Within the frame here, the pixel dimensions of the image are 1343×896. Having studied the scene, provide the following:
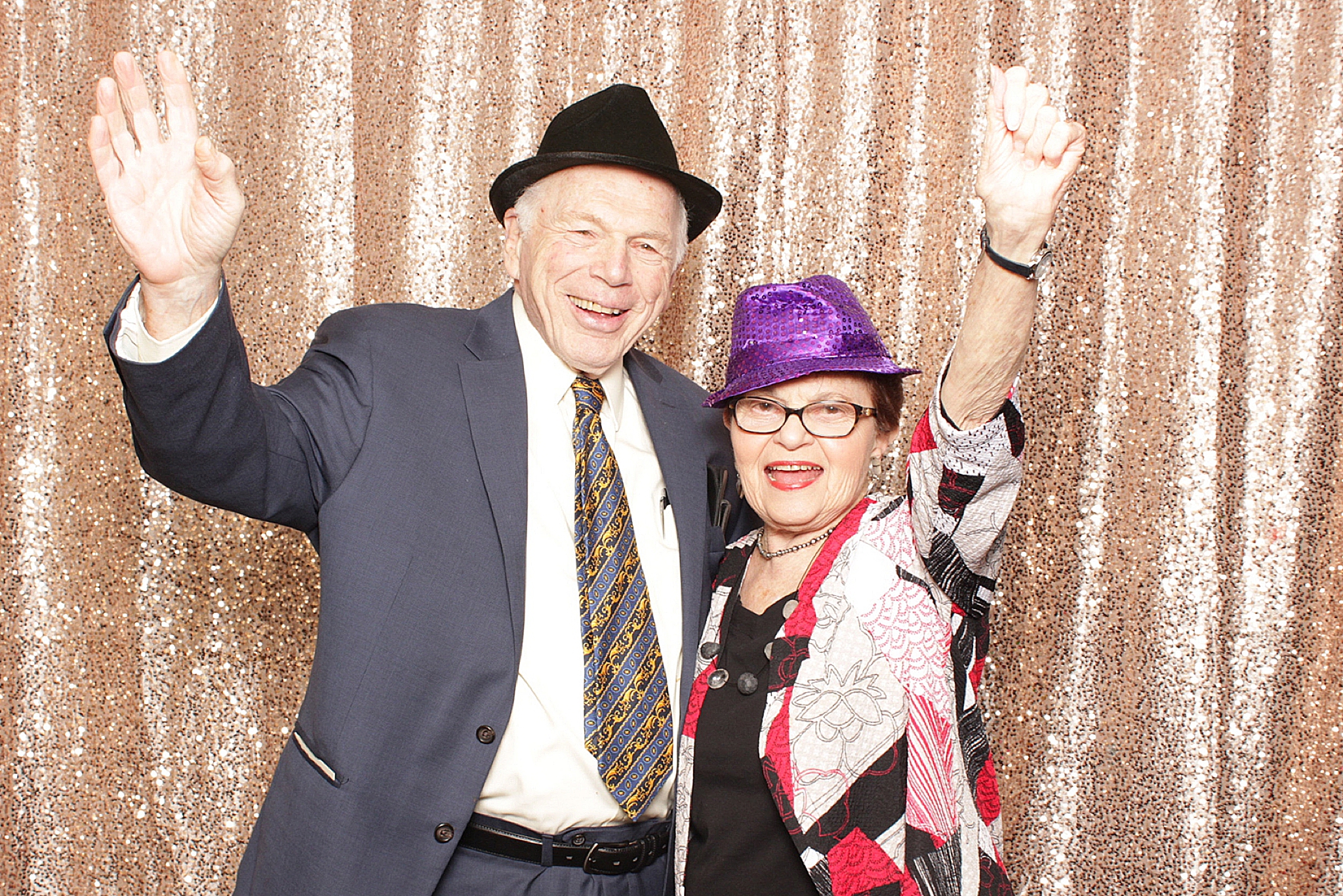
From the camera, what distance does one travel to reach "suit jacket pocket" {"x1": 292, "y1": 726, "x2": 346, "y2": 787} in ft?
3.87

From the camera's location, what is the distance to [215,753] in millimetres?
1847

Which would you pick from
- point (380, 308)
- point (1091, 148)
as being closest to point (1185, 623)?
point (1091, 148)

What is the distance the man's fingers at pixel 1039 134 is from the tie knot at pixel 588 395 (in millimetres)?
669

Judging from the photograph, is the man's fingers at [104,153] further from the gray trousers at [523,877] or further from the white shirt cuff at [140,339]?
the gray trousers at [523,877]

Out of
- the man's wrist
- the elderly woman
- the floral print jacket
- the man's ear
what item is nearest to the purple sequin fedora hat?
the elderly woman

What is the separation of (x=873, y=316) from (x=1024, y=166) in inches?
31.6

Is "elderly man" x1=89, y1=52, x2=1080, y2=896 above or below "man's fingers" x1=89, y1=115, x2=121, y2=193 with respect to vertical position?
below

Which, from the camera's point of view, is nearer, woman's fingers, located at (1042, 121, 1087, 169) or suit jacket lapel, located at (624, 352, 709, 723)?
woman's fingers, located at (1042, 121, 1087, 169)

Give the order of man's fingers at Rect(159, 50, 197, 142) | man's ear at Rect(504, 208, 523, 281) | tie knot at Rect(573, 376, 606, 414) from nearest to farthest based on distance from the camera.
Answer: man's fingers at Rect(159, 50, 197, 142), tie knot at Rect(573, 376, 606, 414), man's ear at Rect(504, 208, 523, 281)

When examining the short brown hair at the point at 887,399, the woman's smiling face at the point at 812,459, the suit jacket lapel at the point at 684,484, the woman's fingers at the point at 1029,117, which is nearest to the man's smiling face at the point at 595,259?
the suit jacket lapel at the point at 684,484

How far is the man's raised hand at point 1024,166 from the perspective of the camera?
1.02 metres

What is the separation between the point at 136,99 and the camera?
95 centimetres

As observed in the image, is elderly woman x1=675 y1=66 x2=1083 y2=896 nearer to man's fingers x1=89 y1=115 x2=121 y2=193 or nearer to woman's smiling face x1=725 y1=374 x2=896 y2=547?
woman's smiling face x1=725 y1=374 x2=896 y2=547

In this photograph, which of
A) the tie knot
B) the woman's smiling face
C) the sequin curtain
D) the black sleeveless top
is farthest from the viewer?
the sequin curtain
